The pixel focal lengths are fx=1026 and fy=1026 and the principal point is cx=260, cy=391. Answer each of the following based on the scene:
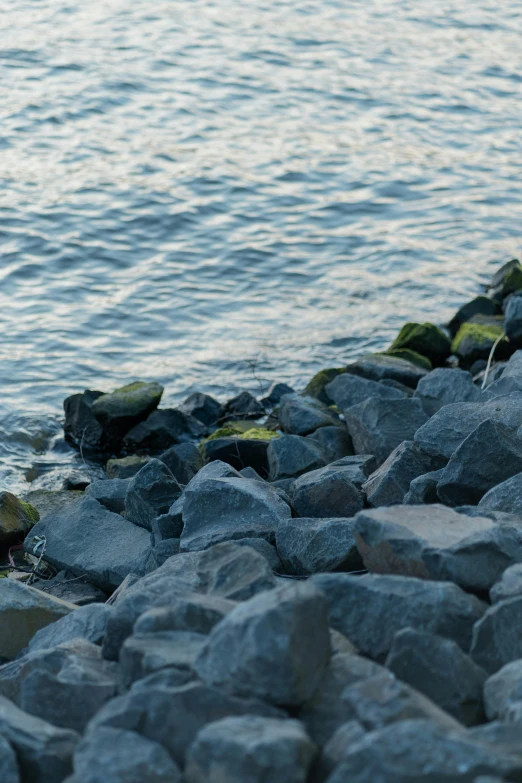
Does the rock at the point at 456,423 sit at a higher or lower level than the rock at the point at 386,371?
higher

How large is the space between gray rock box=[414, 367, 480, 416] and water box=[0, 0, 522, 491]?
1938 mm

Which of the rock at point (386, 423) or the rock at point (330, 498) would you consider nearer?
the rock at point (330, 498)

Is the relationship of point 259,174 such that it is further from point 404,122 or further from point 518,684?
point 518,684

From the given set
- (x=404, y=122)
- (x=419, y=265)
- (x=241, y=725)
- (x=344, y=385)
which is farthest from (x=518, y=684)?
(x=404, y=122)

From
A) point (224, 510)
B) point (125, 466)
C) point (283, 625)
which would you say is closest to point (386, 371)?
point (125, 466)

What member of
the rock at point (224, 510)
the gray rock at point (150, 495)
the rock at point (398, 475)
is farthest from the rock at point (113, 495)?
the rock at point (398, 475)

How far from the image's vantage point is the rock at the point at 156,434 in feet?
22.9

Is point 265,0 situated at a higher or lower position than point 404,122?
higher

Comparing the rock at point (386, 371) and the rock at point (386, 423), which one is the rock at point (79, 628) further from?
the rock at point (386, 371)

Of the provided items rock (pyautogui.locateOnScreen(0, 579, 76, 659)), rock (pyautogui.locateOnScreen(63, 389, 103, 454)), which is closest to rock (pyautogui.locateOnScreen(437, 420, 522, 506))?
rock (pyautogui.locateOnScreen(0, 579, 76, 659))

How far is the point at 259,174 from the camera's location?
1145 centimetres

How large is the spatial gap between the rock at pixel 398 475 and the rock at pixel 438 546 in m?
1.06

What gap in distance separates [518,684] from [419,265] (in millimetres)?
8003

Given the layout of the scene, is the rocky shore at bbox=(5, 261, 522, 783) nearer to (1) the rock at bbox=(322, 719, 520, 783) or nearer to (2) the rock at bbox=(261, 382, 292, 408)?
(1) the rock at bbox=(322, 719, 520, 783)
